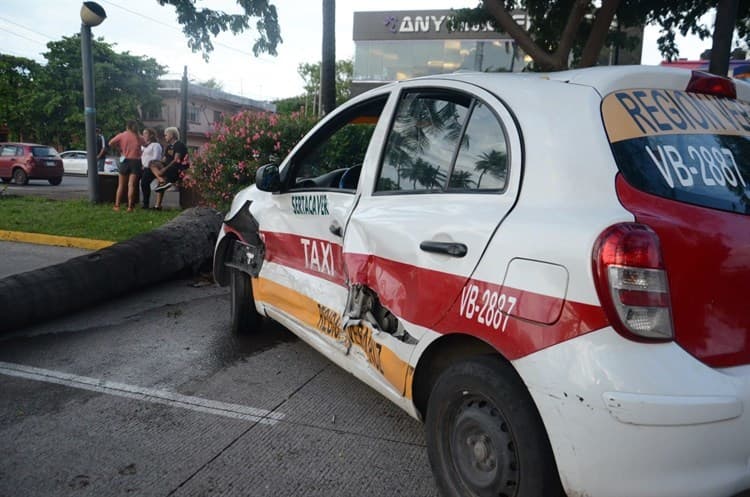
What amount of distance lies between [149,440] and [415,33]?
109 ft

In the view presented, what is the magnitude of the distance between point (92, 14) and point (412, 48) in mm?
25040

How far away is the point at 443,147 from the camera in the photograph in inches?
109

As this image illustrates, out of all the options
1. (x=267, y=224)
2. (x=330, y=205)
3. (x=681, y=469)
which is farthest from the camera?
(x=267, y=224)

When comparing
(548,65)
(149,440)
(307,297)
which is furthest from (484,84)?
(548,65)

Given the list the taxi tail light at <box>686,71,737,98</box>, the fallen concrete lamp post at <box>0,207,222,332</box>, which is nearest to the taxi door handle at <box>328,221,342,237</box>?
the taxi tail light at <box>686,71,737,98</box>

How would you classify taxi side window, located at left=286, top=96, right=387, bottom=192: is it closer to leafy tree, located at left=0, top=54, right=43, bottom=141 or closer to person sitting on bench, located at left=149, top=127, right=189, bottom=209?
person sitting on bench, located at left=149, top=127, right=189, bottom=209

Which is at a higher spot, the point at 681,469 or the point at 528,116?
the point at 528,116

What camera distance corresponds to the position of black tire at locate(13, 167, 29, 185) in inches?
874

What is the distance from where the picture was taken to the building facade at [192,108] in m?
48.2

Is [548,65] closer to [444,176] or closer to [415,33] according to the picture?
[444,176]

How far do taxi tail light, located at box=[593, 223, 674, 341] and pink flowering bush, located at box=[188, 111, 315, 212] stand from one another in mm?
6928

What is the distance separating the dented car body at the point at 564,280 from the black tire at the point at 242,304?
164 centimetres

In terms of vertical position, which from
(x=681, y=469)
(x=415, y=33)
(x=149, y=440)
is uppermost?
(x=415, y=33)

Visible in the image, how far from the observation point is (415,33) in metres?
33.6
